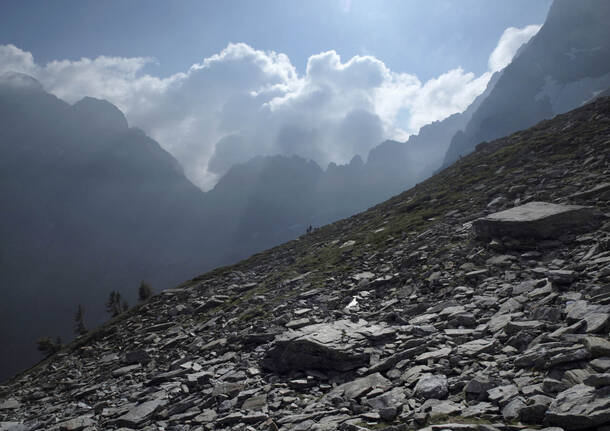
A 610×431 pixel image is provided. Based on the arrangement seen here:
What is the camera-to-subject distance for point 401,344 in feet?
29.6

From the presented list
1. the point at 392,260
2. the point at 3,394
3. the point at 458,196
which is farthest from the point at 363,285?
the point at 3,394

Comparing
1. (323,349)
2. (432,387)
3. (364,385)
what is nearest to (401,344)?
(364,385)

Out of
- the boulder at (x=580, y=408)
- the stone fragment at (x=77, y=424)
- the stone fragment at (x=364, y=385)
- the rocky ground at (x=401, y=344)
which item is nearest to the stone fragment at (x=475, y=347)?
the rocky ground at (x=401, y=344)

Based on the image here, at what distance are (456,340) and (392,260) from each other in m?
10.7

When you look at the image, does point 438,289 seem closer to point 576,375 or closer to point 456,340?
point 456,340

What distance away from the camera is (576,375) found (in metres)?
5.17

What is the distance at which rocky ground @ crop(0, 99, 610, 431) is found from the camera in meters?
5.73

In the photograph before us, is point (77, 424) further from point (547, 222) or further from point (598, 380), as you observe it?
point (547, 222)

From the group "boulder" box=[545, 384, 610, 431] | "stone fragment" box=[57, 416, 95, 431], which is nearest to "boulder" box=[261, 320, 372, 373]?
"boulder" box=[545, 384, 610, 431]

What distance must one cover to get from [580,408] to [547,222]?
12014mm

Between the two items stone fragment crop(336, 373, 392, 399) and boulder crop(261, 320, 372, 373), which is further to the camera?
boulder crop(261, 320, 372, 373)

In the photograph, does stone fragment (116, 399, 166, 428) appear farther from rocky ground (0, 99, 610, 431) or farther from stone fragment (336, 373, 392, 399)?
stone fragment (336, 373, 392, 399)

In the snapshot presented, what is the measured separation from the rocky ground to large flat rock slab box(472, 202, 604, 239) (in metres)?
0.06

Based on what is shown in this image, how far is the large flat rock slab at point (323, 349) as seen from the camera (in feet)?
29.9
